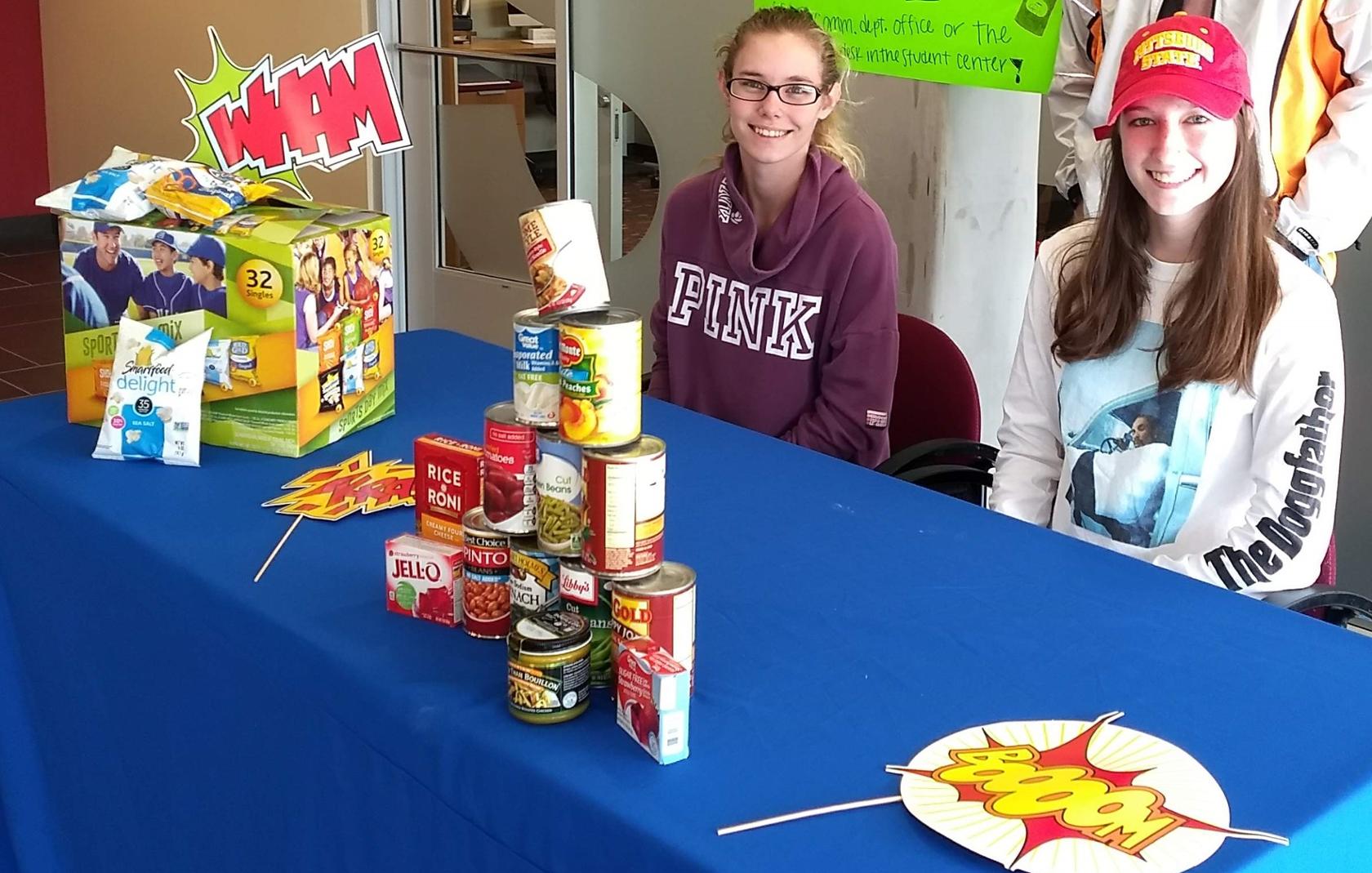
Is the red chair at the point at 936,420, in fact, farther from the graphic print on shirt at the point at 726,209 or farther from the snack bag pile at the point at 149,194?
the snack bag pile at the point at 149,194

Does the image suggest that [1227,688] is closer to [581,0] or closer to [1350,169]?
[1350,169]

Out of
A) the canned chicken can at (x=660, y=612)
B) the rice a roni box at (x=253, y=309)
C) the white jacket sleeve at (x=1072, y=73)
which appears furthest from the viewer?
the white jacket sleeve at (x=1072, y=73)

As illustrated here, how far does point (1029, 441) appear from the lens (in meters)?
1.95

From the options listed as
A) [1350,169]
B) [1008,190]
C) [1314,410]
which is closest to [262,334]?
[1314,410]

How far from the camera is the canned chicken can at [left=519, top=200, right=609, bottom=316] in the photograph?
4.21ft

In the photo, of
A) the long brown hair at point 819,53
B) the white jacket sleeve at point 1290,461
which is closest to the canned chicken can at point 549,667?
the white jacket sleeve at point 1290,461

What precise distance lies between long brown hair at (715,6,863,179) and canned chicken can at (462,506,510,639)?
1229 millimetres

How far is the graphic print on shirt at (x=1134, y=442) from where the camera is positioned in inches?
69.6

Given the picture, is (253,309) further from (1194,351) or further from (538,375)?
(1194,351)

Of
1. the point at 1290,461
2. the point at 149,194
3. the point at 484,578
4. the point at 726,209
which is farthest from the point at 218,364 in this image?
the point at 1290,461

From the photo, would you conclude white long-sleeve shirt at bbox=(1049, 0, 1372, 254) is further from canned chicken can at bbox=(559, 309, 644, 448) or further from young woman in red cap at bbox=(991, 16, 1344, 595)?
canned chicken can at bbox=(559, 309, 644, 448)

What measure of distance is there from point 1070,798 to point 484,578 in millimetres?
546

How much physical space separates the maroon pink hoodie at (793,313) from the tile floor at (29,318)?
7.59 ft

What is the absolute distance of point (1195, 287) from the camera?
1.73 meters
